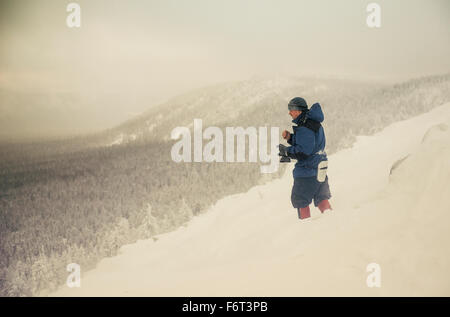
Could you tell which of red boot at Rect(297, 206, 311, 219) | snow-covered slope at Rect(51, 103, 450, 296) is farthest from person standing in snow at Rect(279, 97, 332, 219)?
snow-covered slope at Rect(51, 103, 450, 296)

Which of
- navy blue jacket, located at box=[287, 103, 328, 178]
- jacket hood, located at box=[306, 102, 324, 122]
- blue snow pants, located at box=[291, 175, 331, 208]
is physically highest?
jacket hood, located at box=[306, 102, 324, 122]

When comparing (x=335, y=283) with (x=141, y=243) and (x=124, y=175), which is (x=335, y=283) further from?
(x=124, y=175)

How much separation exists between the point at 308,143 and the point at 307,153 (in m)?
0.14

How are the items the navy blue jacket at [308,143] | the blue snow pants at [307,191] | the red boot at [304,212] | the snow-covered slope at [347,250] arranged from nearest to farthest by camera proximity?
the snow-covered slope at [347,250] → the navy blue jacket at [308,143] → the blue snow pants at [307,191] → the red boot at [304,212]

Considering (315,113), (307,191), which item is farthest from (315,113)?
(307,191)

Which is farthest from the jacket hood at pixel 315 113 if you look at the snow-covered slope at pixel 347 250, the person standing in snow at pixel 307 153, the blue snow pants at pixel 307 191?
the snow-covered slope at pixel 347 250

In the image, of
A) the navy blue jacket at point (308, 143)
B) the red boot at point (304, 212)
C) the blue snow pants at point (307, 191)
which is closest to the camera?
the navy blue jacket at point (308, 143)

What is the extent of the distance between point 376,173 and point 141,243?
19.0 ft

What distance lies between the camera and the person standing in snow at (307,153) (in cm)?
385

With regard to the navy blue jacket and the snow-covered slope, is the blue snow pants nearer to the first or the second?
the navy blue jacket

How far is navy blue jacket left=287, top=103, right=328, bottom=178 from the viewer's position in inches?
151

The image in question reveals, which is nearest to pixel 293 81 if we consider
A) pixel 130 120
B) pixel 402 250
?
pixel 130 120

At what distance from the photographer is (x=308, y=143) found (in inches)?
151

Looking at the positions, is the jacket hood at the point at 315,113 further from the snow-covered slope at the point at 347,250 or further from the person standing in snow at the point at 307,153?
the snow-covered slope at the point at 347,250
